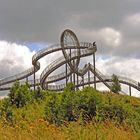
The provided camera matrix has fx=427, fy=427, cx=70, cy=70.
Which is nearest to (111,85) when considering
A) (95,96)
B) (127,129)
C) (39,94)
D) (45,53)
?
(45,53)

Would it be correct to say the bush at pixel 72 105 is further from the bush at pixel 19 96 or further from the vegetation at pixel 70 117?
the bush at pixel 19 96

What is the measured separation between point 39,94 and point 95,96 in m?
15.4

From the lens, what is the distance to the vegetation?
6898 millimetres

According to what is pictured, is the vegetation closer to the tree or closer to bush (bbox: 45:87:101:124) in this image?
bush (bbox: 45:87:101:124)

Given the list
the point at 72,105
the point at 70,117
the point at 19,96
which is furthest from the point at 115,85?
the point at 70,117

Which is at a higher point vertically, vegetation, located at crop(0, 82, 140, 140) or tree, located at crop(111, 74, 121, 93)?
tree, located at crop(111, 74, 121, 93)

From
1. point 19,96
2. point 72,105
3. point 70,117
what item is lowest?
point 70,117

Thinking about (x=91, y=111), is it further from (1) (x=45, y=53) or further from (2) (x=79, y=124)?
(1) (x=45, y=53)

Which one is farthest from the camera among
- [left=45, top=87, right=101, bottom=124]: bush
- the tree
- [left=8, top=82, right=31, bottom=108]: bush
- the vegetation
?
the tree

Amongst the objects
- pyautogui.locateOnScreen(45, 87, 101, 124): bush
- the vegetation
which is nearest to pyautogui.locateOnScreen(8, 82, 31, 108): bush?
the vegetation

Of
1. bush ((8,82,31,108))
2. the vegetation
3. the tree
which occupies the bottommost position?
the vegetation

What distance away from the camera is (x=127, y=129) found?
820 centimetres

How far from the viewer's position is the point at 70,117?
15586 mm

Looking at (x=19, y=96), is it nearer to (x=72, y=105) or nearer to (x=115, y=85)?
(x=72, y=105)
